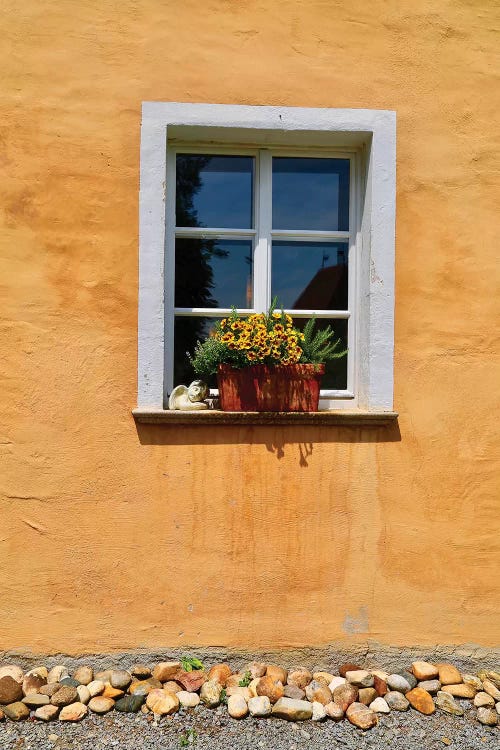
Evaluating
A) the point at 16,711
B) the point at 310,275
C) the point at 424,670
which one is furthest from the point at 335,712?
the point at 310,275

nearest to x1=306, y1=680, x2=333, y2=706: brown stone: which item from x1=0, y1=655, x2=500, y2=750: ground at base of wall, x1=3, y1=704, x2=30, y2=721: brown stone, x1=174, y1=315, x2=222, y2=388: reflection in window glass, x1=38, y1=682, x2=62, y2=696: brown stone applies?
x1=0, y1=655, x2=500, y2=750: ground at base of wall

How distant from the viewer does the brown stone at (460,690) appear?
Result: 2.94 metres

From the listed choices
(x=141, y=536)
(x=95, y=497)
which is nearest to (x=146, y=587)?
(x=141, y=536)

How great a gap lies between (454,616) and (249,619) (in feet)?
3.64

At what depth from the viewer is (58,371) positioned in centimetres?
299

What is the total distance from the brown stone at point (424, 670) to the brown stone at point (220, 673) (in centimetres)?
98

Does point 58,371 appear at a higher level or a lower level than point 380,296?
lower

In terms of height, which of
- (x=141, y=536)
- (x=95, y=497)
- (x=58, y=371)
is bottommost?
(x=141, y=536)

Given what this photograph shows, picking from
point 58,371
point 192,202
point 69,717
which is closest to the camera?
point 69,717

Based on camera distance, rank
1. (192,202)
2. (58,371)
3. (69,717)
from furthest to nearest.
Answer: (192,202), (58,371), (69,717)

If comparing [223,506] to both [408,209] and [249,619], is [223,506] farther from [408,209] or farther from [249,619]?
[408,209]

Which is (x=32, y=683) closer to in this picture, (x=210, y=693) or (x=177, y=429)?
(x=210, y=693)

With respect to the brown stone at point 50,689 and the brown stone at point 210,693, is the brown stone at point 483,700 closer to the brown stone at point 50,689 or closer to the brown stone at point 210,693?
the brown stone at point 210,693

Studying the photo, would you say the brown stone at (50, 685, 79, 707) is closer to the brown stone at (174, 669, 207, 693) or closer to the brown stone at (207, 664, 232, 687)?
the brown stone at (174, 669, 207, 693)
